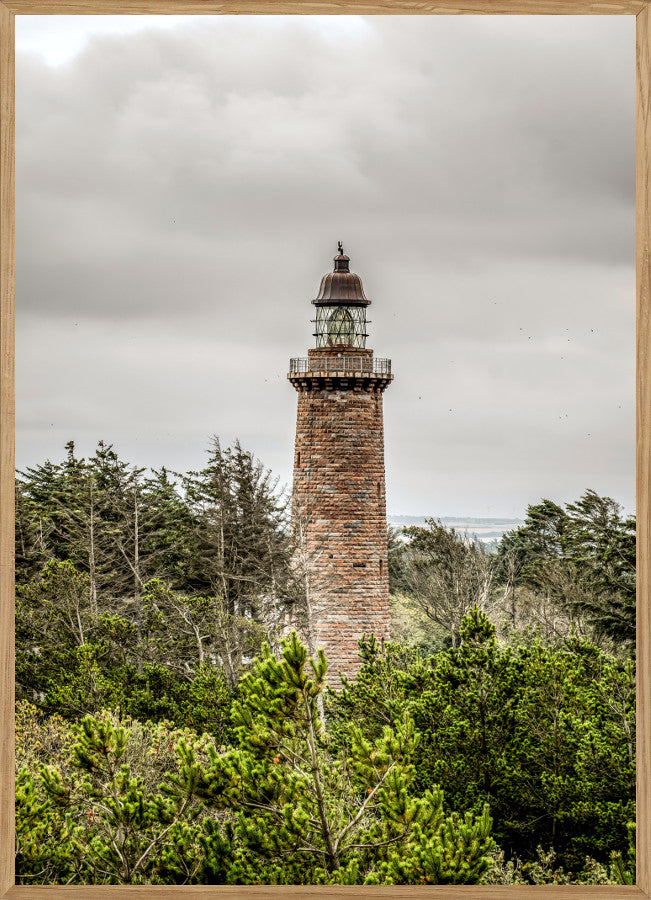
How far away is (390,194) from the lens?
11.3m

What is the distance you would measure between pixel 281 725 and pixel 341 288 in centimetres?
1505

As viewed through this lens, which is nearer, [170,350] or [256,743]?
[256,743]

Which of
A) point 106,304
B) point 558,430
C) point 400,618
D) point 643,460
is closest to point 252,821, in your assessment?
point 643,460

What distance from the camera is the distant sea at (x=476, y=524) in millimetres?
21453

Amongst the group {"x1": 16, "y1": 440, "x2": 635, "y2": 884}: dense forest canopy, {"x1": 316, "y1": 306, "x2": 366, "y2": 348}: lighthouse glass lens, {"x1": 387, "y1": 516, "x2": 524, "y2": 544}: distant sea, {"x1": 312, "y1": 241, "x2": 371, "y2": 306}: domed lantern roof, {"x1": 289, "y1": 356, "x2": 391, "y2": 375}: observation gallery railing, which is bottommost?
{"x1": 16, "y1": 440, "x2": 635, "y2": 884}: dense forest canopy

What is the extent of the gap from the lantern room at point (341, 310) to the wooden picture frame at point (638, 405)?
1531 centimetres

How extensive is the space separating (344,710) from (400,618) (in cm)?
1374

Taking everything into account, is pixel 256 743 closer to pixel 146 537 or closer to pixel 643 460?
pixel 643 460

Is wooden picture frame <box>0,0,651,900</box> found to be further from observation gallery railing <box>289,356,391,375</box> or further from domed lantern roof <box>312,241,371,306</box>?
domed lantern roof <box>312,241,371,306</box>

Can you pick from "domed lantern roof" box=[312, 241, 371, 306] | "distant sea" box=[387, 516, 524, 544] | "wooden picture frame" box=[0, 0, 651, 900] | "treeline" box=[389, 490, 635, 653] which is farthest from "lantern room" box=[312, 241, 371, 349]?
"wooden picture frame" box=[0, 0, 651, 900]

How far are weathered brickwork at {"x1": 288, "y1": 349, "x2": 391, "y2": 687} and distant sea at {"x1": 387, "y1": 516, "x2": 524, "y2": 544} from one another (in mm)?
1913

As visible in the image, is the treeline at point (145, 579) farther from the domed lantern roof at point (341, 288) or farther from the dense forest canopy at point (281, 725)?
the domed lantern roof at point (341, 288)

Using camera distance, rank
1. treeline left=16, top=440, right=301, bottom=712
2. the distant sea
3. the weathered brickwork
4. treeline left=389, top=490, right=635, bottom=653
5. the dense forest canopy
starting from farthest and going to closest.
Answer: the distant sea
the weathered brickwork
treeline left=389, top=490, right=635, bottom=653
treeline left=16, top=440, right=301, bottom=712
the dense forest canopy

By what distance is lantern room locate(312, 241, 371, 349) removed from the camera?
18.8m
